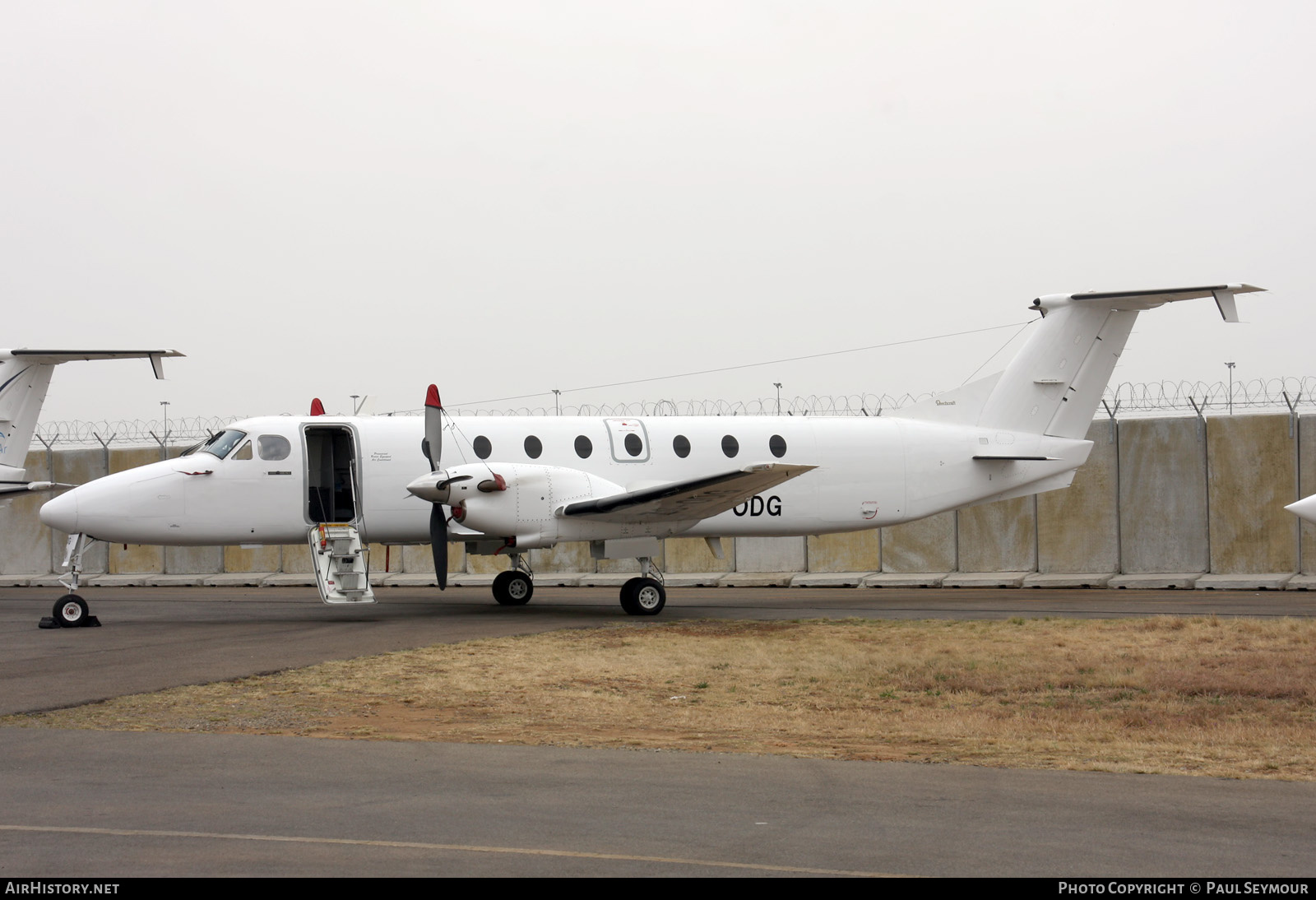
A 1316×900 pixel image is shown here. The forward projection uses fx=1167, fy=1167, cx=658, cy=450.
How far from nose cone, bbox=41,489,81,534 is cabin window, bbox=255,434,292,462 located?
9.69 ft

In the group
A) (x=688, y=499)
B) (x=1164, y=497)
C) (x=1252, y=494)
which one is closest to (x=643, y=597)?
(x=688, y=499)

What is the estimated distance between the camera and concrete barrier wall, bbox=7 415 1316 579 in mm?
25891

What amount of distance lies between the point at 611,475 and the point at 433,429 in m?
3.36

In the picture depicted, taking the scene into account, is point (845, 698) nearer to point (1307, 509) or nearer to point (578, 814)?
point (578, 814)

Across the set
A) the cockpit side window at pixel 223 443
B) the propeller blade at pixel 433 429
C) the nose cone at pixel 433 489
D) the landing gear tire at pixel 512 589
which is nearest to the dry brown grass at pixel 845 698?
the nose cone at pixel 433 489

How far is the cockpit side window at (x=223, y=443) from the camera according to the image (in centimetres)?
1984

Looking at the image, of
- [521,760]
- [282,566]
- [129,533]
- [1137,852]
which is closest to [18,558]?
[282,566]

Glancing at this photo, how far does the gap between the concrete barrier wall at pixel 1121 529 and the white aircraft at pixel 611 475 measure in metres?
3.79

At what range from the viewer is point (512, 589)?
22.4 m

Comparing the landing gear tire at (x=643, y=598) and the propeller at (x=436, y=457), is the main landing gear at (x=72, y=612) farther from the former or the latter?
the landing gear tire at (x=643, y=598)

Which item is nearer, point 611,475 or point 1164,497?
point 611,475
